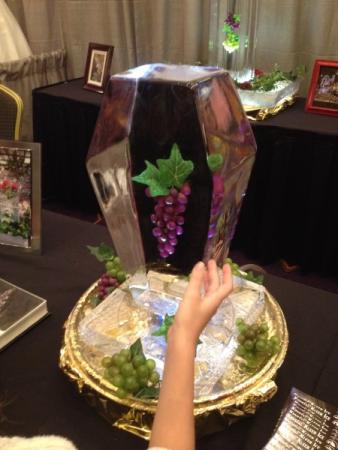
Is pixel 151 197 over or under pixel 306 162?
over

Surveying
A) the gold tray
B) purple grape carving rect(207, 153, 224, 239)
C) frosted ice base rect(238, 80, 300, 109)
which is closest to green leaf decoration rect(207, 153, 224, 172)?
purple grape carving rect(207, 153, 224, 239)

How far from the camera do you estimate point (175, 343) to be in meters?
0.44

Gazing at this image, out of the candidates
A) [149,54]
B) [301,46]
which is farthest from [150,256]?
[149,54]

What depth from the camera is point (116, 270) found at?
0.83m

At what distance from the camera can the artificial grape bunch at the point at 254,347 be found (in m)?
0.67

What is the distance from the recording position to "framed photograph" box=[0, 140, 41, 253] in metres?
0.99

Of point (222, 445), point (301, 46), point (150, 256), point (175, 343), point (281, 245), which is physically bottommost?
point (281, 245)

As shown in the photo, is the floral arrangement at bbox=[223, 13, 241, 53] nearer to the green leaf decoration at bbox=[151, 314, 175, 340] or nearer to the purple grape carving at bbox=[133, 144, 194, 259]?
the purple grape carving at bbox=[133, 144, 194, 259]

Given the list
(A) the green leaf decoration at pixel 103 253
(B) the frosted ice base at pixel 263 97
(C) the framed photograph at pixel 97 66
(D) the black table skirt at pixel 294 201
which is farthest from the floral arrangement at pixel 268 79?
(A) the green leaf decoration at pixel 103 253

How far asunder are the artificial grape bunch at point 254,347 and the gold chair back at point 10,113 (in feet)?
3.71

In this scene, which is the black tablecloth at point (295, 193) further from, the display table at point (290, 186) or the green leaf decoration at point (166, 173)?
the green leaf decoration at point (166, 173)

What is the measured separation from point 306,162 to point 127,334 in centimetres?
127

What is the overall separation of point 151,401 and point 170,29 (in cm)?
231

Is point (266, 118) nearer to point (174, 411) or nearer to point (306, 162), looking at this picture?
point (306, 162)
